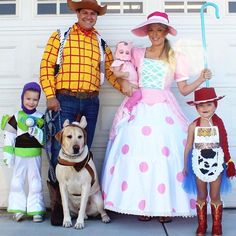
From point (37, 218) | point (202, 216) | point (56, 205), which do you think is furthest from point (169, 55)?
point (37, 218)

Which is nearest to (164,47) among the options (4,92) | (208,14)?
(208,14)

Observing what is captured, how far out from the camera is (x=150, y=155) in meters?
4.11

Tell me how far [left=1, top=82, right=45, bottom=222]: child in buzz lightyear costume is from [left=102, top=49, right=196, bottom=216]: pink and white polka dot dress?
2.17 feet

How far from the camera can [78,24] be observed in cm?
456

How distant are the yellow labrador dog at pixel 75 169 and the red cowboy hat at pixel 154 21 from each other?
1.05 meters

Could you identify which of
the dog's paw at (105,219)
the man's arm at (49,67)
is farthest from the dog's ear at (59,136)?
the dog's paw at (105,219)

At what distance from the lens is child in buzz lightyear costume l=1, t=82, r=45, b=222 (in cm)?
438

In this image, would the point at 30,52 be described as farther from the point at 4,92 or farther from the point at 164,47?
the point at 164,47

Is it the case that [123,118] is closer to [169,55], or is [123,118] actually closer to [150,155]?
[150,155]

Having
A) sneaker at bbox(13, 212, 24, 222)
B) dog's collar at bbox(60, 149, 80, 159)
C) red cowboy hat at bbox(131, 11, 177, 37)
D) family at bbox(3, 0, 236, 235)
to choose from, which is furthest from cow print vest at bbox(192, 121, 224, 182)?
sneaker at bbox(13, 212, 24, 222)

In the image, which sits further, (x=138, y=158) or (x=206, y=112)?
(x=138, y=158)

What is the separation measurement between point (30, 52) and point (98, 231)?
2.11 m

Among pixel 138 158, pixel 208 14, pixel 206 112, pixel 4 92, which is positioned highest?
pixel 208 14

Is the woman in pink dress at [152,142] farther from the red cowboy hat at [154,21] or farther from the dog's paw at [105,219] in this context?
the dog's paw at [105,219]
